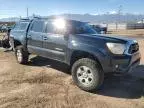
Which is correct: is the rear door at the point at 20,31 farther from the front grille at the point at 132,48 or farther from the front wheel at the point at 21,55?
the front grille at the point at 132,48

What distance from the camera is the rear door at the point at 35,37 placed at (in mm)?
8875

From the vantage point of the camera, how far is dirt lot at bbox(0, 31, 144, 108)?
19.8 feet

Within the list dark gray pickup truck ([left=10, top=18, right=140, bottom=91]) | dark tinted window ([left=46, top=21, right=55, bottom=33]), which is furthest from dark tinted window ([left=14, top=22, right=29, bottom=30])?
dark tinted window ([left=46, top=21, right=55, bottom=33])

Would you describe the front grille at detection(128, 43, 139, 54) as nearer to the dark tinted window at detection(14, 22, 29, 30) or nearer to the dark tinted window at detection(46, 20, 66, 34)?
the dark tinted window at detection(46, 20, 66, 34)

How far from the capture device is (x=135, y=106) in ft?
19.4

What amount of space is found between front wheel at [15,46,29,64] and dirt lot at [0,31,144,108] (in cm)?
75

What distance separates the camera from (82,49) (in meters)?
7.06

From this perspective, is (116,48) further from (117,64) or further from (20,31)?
(20,31)

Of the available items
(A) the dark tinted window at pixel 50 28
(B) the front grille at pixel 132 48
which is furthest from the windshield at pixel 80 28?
(B) the front grille at pixel 132 48

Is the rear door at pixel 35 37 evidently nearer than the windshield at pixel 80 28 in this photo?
No

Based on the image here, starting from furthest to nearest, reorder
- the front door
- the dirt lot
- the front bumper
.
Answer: the front door
the front bumper
the dirt lot

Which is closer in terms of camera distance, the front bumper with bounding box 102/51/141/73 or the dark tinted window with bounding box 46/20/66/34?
the front bumper with bounding box 102/51/141/73

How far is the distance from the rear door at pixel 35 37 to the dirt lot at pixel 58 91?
765mm

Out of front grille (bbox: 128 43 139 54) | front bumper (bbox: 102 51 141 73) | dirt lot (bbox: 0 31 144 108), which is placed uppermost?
front grille (bbox: 128 43 139 54)
